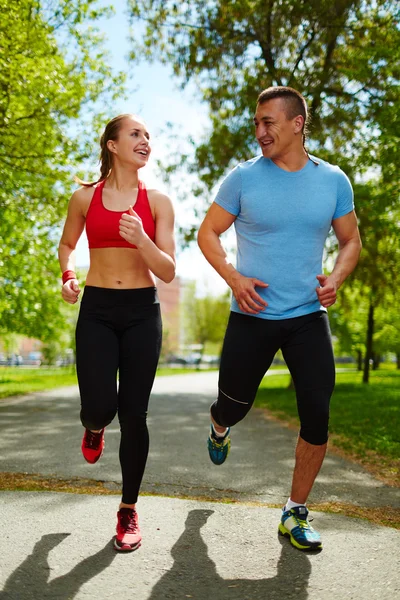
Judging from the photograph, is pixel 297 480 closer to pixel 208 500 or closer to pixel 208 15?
pixel 208 500

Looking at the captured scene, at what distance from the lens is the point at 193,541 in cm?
378

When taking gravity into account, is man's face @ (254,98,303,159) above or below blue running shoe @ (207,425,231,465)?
above

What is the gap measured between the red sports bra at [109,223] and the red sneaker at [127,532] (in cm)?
150

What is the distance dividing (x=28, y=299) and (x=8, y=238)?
361 cm

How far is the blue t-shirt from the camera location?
152 inches

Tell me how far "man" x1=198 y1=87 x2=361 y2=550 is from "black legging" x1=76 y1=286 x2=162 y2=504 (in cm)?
48

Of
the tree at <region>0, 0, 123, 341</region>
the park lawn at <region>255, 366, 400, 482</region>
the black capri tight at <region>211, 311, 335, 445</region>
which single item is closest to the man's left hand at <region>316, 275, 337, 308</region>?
the black capri tight at <region>211, 311, 335, 445</region>

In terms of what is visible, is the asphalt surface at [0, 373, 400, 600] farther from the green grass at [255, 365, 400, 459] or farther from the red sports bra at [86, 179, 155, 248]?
the green grass at [255, 365, 400, 459]

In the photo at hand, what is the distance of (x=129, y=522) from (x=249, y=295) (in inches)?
55.1

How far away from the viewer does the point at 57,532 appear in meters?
3.84

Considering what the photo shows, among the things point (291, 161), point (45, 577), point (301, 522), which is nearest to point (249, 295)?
point (291, 161)

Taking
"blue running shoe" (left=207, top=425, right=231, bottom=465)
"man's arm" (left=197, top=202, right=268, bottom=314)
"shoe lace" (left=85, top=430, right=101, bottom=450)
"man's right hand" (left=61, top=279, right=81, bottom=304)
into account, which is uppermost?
"man's arm" (left=197, top=202, right=268, bottom=314)

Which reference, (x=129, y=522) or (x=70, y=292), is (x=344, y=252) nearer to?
(x=70, y=292)

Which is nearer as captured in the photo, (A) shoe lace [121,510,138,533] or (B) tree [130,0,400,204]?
(A) shoe lace [121,510,138,533]
